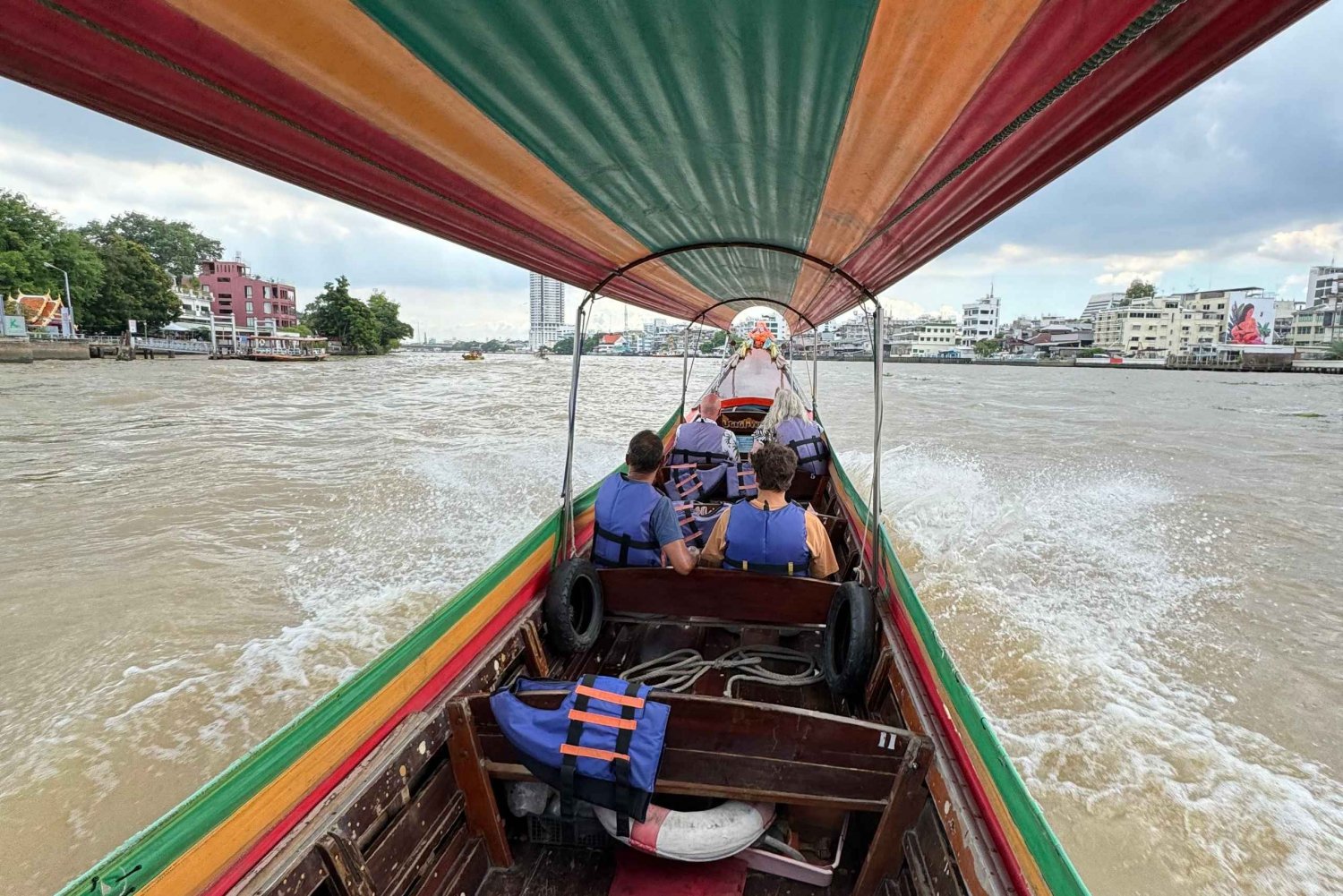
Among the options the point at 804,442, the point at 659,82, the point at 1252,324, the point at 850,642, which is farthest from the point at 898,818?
the point at 1252,324

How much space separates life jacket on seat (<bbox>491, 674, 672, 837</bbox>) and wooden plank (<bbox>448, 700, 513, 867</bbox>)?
0.77 ft

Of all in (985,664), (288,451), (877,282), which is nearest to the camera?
(877,282)

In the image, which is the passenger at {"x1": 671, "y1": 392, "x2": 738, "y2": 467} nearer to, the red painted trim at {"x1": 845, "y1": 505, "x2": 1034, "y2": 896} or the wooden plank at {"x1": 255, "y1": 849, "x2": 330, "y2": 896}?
the red painted trim at {"x1": 845, "y1": 505, "x2": 1034, "y2": 896}

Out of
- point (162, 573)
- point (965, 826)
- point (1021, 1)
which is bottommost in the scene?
point (162, 573)

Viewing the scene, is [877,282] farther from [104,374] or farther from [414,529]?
[104,374]

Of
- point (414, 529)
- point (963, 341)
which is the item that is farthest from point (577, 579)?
point (963, 341)

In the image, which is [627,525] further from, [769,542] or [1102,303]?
[1102,303]

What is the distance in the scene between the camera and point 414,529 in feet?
27.7

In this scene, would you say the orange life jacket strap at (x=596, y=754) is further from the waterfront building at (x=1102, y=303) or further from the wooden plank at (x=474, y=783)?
the waterfront building at (x=1102, y=303)

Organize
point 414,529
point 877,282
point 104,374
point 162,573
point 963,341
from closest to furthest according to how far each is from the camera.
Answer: point 877,282 < point 162,573 < point 414,529 < point 104,374 < point 963,341

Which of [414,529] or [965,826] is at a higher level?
[965,826]

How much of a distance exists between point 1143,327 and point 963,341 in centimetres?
2348

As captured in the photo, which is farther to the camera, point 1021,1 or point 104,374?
point 104,374

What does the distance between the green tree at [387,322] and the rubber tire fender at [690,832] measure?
7321 centimetres
